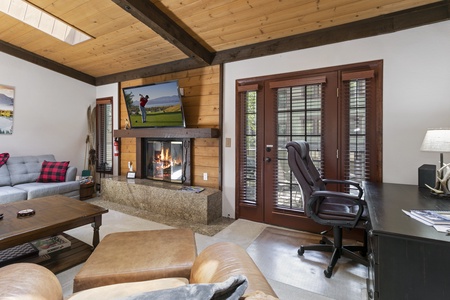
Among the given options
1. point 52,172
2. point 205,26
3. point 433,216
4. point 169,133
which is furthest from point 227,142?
point 52,172

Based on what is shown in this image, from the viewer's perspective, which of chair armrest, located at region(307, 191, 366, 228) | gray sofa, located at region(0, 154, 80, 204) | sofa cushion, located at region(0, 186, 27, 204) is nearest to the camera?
chair armrest, located at region(307, 191, 366, 228)

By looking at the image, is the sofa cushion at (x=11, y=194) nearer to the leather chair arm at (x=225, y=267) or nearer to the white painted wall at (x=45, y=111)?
the white painted wall at (x=45, y=111)

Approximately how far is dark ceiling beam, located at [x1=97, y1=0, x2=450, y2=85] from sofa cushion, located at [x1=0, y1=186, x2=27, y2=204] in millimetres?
3010

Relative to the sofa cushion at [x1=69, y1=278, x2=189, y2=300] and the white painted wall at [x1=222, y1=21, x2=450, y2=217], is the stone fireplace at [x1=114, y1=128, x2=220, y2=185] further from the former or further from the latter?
the sofa cushion at [x1=69, y1=278, x2=189, y2=300]

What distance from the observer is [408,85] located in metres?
2.41

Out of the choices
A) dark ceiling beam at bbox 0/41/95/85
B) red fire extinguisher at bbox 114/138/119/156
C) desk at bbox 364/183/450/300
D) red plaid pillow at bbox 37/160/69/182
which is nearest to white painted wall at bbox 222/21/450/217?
desk at bbox 364/183/450/300

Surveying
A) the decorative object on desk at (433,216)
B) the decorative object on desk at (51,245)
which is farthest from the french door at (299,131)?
the decorative object on desk at (51,245)

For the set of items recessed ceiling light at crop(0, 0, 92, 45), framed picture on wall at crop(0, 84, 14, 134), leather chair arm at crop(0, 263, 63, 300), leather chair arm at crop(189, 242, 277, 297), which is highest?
recessed ceiling light at crop(0, 0, 92, 45)

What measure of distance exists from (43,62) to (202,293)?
538 centimetres

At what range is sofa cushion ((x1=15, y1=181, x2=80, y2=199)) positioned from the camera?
3430mm

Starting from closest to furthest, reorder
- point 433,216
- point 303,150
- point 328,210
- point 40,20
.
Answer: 1. point 433,216
2. point 328,210
3. point 303,150
4. point 40,20

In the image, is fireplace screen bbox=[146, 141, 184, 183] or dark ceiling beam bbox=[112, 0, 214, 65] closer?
dark ceiling beam bbox=[112, 0, 214, 65]

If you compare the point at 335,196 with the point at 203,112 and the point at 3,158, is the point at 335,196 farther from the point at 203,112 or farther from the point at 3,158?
the point at 3,158

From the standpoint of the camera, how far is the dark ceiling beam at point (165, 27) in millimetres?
2434
